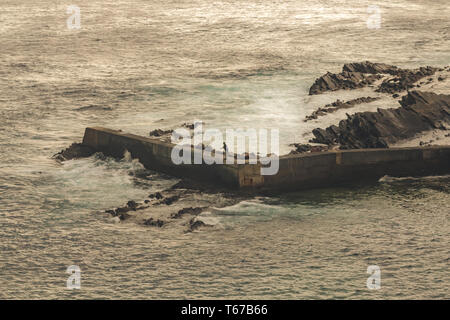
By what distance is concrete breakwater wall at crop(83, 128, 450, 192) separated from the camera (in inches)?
512

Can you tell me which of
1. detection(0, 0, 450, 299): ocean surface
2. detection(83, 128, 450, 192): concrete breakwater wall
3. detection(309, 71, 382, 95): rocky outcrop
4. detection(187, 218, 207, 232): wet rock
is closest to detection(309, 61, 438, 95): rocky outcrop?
detection(309, 71, 382, 95): rocky outcrop

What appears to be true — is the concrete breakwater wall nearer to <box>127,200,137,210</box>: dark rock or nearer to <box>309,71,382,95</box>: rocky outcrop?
<box>127,200,137,210</box>: dark rock

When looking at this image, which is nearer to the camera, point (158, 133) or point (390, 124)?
point (390, 124)

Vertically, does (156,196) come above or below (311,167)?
below

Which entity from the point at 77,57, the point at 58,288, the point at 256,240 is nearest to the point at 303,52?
the point at 77,57

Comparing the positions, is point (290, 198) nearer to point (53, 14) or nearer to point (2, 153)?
point (2, 153)

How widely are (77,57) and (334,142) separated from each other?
47.3ft

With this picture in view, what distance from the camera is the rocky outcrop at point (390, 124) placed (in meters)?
15.7

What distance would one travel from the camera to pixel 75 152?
15.9m

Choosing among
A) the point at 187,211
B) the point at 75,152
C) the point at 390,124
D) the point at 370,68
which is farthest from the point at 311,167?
the point at 370,68

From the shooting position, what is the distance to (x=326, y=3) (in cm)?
3712

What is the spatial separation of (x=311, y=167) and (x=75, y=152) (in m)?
5.21

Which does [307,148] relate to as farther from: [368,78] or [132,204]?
[368,78]

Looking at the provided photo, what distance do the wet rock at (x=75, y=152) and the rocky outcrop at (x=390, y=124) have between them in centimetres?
475
